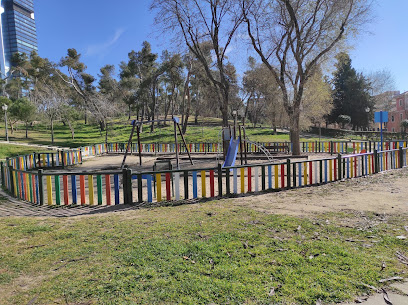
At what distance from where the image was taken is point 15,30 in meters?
161

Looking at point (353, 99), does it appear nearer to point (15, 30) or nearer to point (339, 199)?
point (339, 199)

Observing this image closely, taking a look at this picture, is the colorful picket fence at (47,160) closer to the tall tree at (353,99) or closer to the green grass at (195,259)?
A: the green grass at (195,259)

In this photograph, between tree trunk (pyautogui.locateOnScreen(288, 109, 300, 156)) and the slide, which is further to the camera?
tree trunk (pyautogui.locateOnScreen(288, 109, 300, 156))

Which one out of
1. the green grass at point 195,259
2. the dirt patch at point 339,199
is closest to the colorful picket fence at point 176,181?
the dirt patch at point 339,199

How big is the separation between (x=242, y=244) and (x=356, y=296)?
1674 mm

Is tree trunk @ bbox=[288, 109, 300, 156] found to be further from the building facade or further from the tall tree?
the building facade

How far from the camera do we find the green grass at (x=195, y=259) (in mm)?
3049

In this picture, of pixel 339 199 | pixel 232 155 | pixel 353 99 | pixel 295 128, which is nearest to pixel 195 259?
pixel 339 199

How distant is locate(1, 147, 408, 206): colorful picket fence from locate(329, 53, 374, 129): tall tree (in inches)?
1791

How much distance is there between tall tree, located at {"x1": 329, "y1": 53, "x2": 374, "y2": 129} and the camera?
177ft

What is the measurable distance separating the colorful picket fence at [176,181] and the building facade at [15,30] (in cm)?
17510

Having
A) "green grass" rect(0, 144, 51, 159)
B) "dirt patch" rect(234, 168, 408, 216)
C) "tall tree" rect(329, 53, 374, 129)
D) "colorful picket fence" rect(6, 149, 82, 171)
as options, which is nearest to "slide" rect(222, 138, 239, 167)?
"dirt patch" rect(234, 168, 408, 216)

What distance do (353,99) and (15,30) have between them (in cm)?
18263

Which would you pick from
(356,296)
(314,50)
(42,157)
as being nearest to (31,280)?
(356,296)
